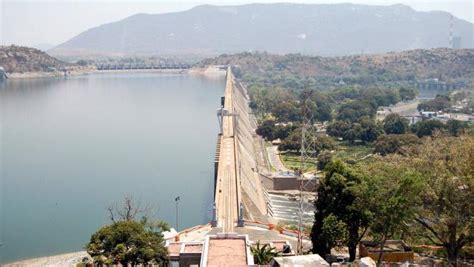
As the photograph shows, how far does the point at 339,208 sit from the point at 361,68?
7983 centimetres

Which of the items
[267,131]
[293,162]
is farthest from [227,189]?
[267,131]

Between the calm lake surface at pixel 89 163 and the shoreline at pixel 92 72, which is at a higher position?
the shoreline at pixel 92 72

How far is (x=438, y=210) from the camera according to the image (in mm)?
10359

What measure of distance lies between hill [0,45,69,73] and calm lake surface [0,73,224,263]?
25426mm

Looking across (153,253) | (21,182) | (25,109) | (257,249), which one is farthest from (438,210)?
(25,109)

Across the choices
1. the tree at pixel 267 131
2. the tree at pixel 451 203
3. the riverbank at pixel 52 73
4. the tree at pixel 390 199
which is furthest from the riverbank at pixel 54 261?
the riverbank at pixel 52 73

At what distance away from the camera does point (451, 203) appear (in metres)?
10.2

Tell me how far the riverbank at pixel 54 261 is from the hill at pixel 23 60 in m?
71.3

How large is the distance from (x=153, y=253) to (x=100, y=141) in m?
26.5

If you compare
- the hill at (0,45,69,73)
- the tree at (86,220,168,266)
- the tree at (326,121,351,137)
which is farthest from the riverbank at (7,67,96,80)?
the tree at (86,220,168,266)

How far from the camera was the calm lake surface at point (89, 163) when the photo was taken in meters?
20.7

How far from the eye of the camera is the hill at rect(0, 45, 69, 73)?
8450cm

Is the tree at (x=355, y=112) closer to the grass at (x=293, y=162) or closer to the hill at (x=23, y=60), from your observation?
the grass at (x=293, y=162)

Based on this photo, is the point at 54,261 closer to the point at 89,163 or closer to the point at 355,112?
the point at 89,163
